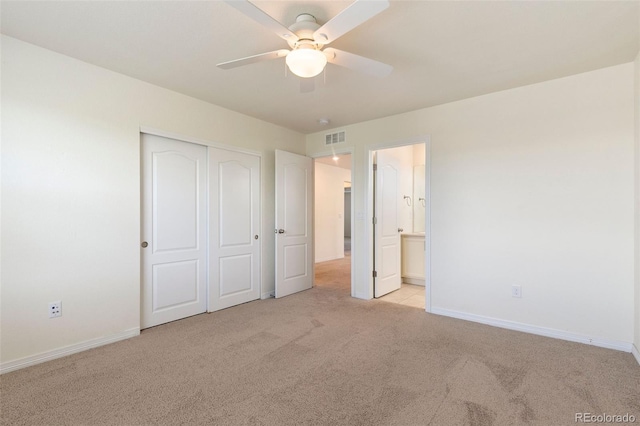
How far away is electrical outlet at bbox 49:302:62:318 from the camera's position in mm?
2436

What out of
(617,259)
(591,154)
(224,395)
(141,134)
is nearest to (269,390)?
(224,395)

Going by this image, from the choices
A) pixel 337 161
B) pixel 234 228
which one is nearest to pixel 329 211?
pixel 337 161

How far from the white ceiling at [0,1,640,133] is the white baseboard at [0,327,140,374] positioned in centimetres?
249

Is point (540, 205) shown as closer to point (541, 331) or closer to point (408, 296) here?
point (541, 331)

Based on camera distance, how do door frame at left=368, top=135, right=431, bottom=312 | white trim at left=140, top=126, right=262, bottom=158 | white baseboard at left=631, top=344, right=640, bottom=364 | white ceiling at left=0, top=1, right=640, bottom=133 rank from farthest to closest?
door frame at left=368, top=135, right=431, bottom=312, white trim at left=140, top=126, right=262, bottom=158, white baseboard at left=631, top=344, right=640, bottom=364, white ceiling at left=0, top=1, right=640, bottom=133

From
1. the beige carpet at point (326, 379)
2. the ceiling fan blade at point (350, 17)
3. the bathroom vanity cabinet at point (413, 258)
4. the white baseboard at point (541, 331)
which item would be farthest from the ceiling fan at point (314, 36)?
the bathroom vanity cabinet at point (413, 258)

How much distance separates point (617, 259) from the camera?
2.62 m

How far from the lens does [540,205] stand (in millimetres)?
2943

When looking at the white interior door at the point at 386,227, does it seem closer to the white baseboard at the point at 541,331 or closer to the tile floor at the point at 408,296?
the tile floor at the point at 408,296

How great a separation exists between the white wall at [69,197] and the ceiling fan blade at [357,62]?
2128mm

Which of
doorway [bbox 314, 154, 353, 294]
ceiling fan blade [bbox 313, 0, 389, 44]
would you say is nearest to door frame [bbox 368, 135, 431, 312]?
ceiling fan blade [bbox 313, 0, 389, 44]

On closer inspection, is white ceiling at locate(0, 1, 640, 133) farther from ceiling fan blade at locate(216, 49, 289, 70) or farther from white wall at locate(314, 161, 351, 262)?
white wall at locate(314, 161, 351, 262)

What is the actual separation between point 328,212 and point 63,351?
20.3ft

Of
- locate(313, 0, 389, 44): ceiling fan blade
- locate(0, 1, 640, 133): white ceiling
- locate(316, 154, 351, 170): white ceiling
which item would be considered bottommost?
locate(313, 0, 389, 44): ceiling fan blade
